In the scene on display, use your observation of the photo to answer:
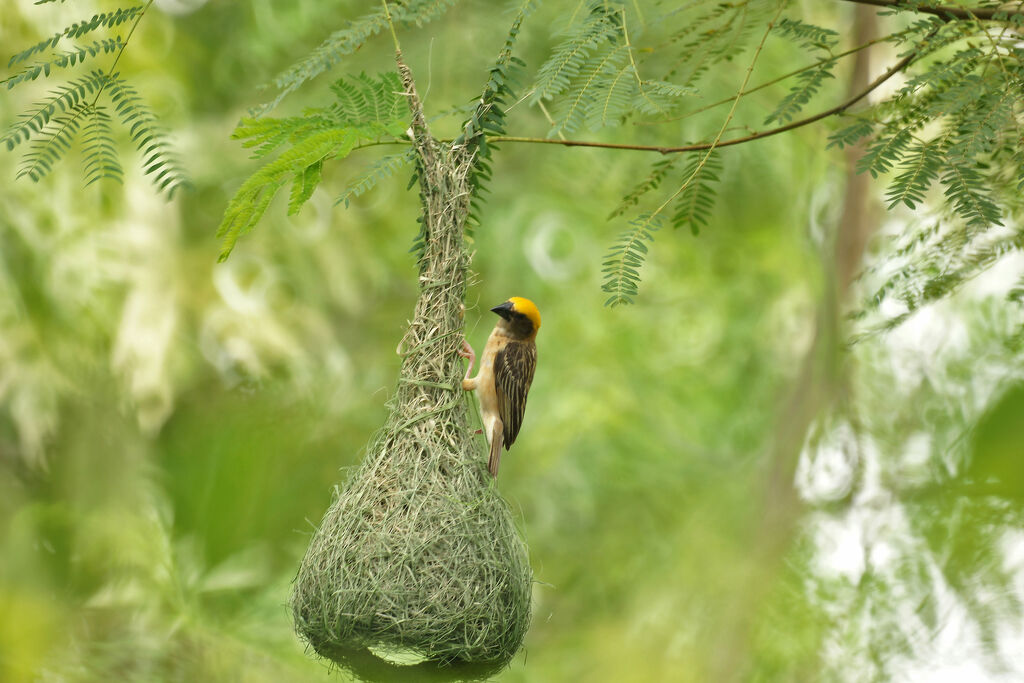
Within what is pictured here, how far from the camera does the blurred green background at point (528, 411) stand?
389cm

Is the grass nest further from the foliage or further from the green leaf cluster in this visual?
the foliage

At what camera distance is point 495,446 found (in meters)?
2.05

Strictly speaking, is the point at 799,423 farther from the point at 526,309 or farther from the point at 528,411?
the point at 526,309

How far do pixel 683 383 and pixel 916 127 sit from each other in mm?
3209

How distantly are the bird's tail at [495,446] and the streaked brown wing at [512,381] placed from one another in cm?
2

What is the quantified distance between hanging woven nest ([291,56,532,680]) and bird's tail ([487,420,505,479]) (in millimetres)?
99

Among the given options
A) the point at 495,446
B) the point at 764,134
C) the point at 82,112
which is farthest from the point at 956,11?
the point at 82,112

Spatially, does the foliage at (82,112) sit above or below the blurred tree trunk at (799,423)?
above

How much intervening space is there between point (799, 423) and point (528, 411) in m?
1.41

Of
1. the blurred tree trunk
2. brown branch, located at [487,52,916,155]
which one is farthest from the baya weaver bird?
the blurred tree trunk

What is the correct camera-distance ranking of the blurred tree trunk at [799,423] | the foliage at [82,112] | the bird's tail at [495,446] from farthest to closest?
the blurred tree trunk at [799,423], the bird's tail at [495,446], the foliage at [82,112]

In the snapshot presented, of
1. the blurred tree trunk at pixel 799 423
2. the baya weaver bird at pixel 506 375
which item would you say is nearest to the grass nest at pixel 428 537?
the baya weaver bird at pixel 506 375

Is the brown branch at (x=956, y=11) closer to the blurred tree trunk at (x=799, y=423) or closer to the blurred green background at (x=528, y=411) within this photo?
the blurred green background at (x=528, y=411)

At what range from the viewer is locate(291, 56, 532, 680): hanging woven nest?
5.56ft
